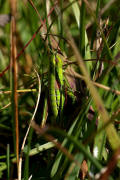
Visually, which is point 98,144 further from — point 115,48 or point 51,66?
point 115,48

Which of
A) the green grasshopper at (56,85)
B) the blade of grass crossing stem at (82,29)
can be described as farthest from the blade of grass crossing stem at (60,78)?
the blade of grass crossing stem at (82,29)

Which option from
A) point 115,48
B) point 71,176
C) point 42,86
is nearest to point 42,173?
point 71,176

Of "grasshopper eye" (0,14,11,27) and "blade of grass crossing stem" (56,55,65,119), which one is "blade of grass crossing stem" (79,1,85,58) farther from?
"grasshopper eye" (0,14,11,27)

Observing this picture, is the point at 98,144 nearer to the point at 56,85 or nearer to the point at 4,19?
the point at 56,85

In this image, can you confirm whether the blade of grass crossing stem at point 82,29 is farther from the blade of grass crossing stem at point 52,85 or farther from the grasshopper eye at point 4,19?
the grasshopper eye at point 4,19

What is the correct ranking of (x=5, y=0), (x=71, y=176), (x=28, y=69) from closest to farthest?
1. (x=71, y=176)
2. (x=28, y=69)
3. (x=5, y=0)

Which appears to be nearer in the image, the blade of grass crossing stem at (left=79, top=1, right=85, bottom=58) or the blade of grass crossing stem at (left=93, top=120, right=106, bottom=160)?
the blade of grass crossing stem at (left=93, top=120, right=106, bottom=160)

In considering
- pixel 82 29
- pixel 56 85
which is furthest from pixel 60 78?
pixel 82 29

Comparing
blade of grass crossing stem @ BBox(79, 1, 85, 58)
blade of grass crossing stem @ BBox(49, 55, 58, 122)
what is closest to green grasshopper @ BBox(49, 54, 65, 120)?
blade of grass crossing stem @ BBox(49, 55, 58, 122)

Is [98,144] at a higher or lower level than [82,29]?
lower

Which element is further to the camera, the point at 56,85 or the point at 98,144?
the point at 56,85

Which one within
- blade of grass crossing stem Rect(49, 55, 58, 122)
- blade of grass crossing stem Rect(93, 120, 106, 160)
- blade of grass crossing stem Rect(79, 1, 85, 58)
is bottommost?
blade of grass crossing stem Rect(93, 120, 106, 160)
